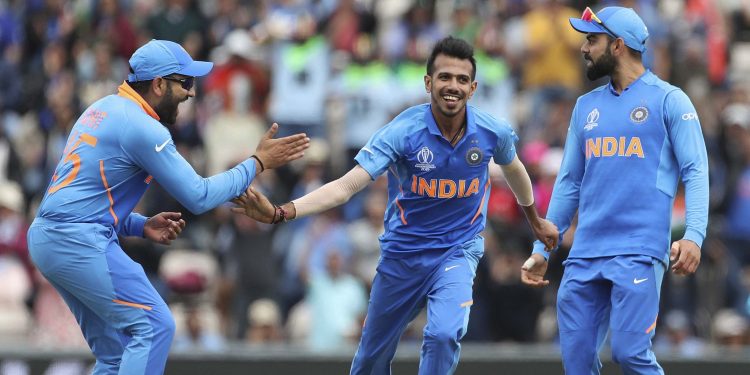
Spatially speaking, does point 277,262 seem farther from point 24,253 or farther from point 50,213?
point 50,213

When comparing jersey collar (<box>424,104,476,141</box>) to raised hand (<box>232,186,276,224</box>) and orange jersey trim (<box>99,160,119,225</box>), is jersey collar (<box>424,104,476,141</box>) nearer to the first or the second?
raised hand (<box>232,186,276,224</box>)

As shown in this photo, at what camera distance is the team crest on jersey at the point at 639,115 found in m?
9.16

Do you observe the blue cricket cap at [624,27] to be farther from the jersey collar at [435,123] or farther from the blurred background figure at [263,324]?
the blurred background figure at [263,324]

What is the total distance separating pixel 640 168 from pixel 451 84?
4.43ft

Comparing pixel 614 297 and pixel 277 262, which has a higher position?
pixel 614 297

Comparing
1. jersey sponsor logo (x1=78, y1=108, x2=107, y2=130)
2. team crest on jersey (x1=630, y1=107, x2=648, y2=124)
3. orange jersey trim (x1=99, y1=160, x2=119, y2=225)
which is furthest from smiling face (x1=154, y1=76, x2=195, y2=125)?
team crest on jersey (x1=630, y1=107, x2=648, y2=124)

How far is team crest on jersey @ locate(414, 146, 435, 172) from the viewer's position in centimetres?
960

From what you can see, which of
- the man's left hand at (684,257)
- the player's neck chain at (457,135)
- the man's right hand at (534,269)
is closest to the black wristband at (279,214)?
the player's neck chain at (457,135)

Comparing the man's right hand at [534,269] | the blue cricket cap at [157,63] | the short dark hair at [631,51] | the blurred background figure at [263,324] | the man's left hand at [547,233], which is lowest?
the blurred background figure at [263,324]

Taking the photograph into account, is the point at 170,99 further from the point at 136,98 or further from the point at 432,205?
the point at 432,205

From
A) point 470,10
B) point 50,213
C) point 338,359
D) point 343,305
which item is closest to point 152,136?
point 50,213

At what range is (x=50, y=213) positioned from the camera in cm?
912

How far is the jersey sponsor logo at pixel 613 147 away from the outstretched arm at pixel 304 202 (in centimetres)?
144

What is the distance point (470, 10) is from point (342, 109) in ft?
6.94
